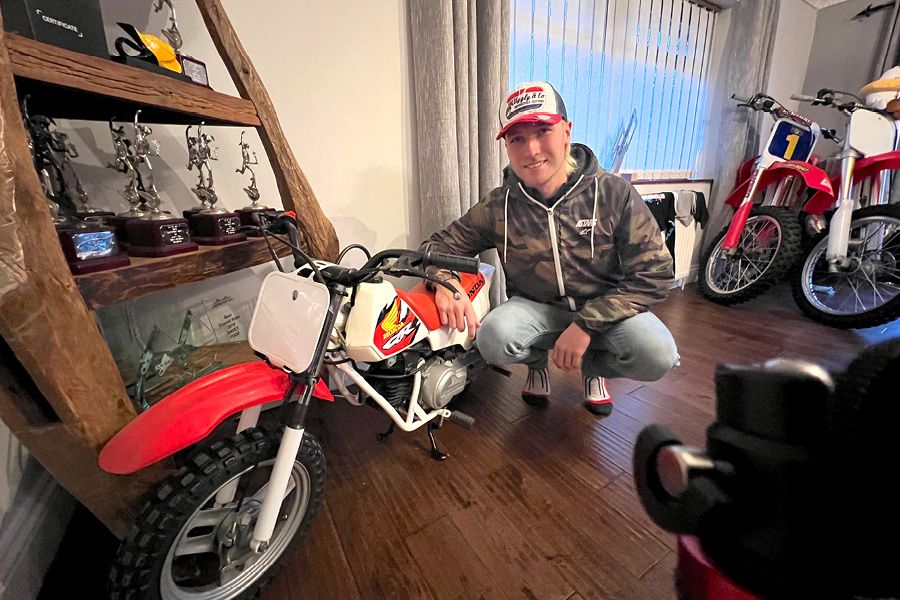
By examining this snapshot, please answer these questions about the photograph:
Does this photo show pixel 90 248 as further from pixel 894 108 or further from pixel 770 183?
pixel 894 108

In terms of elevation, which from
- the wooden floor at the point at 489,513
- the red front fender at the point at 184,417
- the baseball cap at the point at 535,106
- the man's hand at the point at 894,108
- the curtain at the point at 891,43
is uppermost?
the curtain at the point at 891,43

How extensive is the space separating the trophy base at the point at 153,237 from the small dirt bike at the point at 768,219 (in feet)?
8.71

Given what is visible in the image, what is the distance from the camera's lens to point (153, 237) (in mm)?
683

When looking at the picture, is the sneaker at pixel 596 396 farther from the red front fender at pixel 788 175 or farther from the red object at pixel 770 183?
the red front fender at pixel 788 175

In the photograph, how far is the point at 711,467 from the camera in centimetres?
24

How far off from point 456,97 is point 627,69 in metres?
1.41

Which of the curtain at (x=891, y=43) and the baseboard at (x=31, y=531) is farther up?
the curtain at (x=891, y=43)

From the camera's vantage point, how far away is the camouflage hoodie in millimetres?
976

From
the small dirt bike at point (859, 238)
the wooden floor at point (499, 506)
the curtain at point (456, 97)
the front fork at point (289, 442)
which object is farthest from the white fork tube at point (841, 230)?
the front fork at point (289, 442)

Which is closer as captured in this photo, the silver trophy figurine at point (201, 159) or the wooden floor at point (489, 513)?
the wooden floor at point (489, 513)

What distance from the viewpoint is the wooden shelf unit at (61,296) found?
17.9 inches

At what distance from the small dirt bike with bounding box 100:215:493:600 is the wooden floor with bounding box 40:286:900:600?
135 millimetres

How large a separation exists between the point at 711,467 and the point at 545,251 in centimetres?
90

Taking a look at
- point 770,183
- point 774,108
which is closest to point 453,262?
point 774,108
